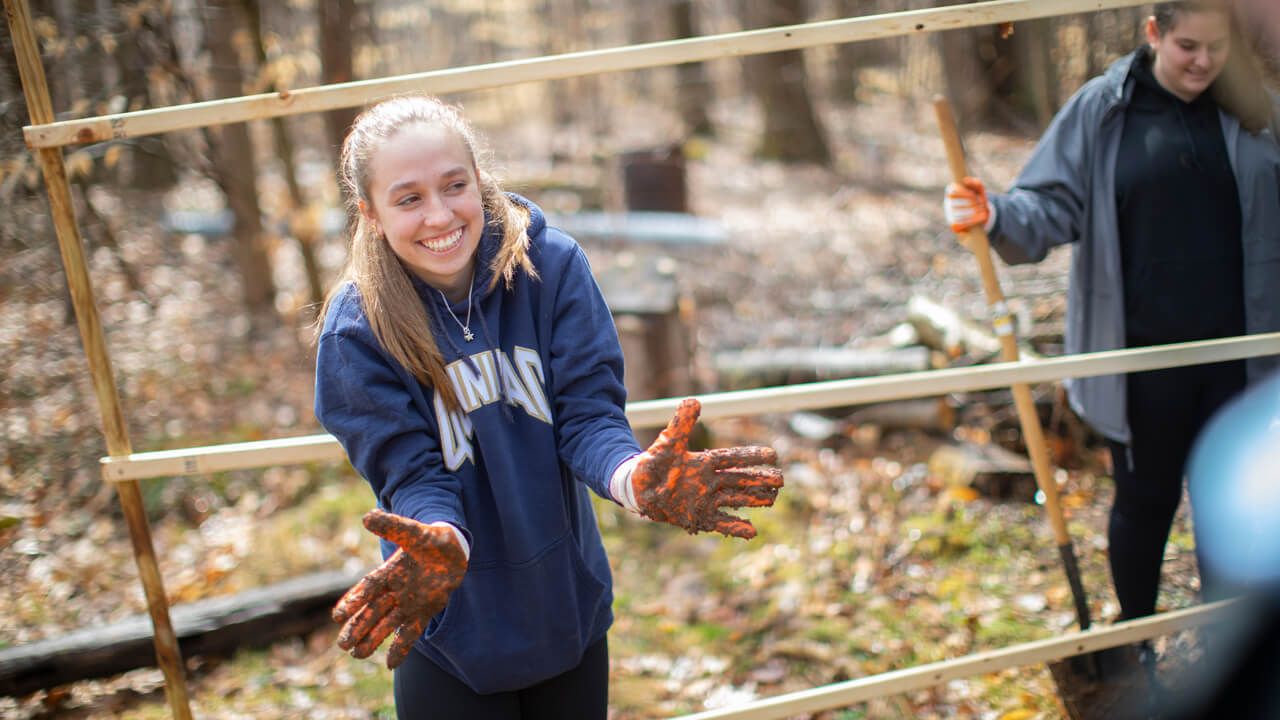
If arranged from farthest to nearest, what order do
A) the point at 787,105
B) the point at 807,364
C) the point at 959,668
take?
1. the point at 787,105
2. the point at 807,364
3. the point at 959,668

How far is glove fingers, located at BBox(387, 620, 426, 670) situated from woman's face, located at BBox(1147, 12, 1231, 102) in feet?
7.69

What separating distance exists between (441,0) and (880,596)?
43.2 ft

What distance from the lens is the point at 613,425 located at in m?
1.56

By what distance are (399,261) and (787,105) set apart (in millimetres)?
9737

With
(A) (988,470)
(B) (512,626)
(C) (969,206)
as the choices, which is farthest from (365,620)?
(A) (988,470)

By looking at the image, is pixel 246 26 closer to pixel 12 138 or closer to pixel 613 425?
pixel 12 138

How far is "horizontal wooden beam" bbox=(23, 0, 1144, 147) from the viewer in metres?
1.86

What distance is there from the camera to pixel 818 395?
79.6 inches

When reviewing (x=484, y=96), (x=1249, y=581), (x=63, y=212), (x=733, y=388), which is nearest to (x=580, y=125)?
(x=484, y=96)

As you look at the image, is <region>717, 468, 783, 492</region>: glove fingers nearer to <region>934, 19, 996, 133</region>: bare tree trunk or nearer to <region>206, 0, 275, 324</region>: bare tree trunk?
<region>206, 0, 275, 324</region>: bare tree trunk

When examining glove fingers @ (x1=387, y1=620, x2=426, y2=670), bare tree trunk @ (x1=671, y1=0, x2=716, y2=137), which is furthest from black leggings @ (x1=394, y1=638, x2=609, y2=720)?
bare tree trunk @ (x1=671, y1=0, x2=716, y2=137)

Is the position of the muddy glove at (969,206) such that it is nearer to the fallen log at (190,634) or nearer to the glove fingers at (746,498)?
the glove fingers at (746,498)

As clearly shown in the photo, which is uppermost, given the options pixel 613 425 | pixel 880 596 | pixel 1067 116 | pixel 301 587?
pixel 1067 116

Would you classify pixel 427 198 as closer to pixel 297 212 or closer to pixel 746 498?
pixel 746 498
